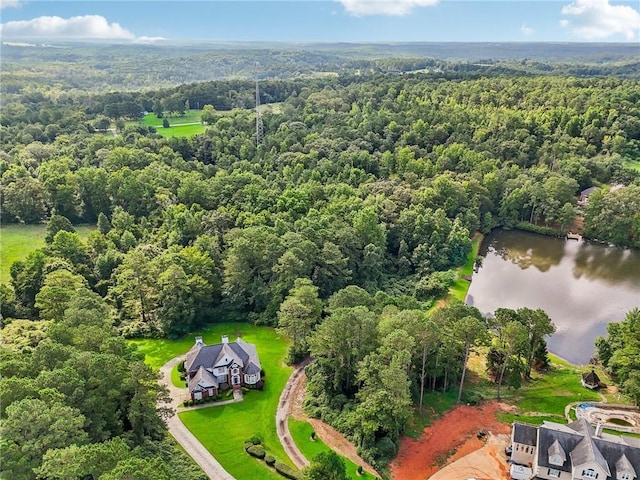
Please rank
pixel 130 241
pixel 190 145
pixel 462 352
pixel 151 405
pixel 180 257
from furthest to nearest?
1. pixel 190 145
2. pixel 130 241
3. pixel 180 257
4. pixel 462 352
5. pixel 151 405

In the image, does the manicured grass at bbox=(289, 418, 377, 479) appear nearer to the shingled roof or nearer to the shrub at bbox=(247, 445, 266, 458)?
the shrub at bbox=(247, 445, 266, 458)

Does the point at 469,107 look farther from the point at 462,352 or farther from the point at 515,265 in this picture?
the point at 462,352

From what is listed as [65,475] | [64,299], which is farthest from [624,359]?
[64,299]

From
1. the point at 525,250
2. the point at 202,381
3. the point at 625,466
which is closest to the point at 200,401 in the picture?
the point at 202,381

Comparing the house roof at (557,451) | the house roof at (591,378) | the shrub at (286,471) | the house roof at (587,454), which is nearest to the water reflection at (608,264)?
the house roof at (591,378)

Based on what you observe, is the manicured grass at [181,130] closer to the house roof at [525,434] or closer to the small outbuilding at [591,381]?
the small outbuilding at [591,381]

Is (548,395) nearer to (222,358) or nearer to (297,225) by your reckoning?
(222,358)

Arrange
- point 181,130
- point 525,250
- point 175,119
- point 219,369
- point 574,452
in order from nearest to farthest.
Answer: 1. point 574,452
2. point 219,369
3. point 525,250
4. point 181,130
5. point 175,119
